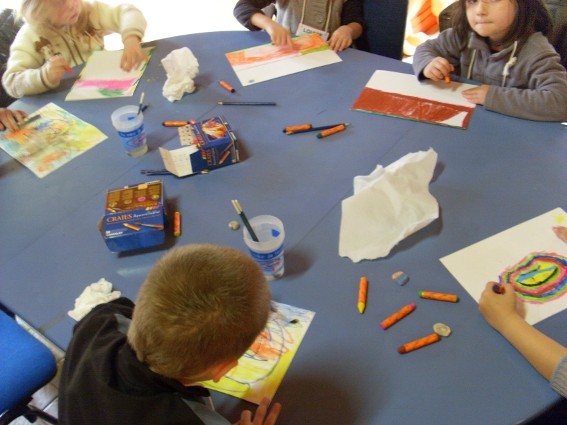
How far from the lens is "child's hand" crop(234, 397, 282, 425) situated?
2.20 feet

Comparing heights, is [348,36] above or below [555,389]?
above

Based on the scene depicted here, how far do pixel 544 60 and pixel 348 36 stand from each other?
610 millimetres

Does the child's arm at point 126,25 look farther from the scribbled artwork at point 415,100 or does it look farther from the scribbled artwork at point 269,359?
the scribbled artwork at point 269,359

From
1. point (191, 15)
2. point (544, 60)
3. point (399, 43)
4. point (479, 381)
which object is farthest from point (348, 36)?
point (191, 15)

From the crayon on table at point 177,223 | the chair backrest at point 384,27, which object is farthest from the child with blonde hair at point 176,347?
the chair backrest at point 384,27

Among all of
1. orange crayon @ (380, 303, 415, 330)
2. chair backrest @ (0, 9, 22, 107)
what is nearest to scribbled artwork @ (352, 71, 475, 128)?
orange crayon @ (380, 303, 415, 330)

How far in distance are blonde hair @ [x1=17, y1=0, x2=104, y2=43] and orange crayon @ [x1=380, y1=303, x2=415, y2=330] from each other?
1466mm

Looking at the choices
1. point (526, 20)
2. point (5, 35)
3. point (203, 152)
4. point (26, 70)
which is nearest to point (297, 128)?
point (203, 152)

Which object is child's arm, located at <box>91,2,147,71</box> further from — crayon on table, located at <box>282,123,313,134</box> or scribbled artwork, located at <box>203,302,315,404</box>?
scribbled artwork, located at <box>203,302,315,404</box>

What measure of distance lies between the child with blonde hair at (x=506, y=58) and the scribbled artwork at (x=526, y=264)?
1.18 feet

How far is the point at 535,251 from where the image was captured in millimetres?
869

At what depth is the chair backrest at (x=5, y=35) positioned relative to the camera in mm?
1772

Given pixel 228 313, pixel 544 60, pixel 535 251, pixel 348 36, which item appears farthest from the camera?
pixel 348 36

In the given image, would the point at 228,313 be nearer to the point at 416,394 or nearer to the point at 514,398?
the point at 416,394
